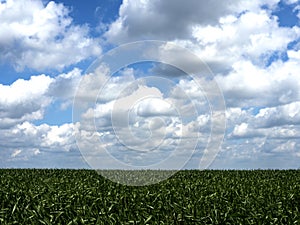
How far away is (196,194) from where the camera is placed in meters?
18.7

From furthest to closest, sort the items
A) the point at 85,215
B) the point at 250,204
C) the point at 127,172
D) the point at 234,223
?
the point at 127,172, the point at 250,204, the point at 85,215, the point at 234,223

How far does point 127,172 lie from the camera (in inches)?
1235

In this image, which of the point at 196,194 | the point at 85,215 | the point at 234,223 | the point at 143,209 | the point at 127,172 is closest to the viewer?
the point at 234,223

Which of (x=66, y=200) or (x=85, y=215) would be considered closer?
(x=85, y=215)

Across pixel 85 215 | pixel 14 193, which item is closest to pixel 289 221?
pixel 85 215

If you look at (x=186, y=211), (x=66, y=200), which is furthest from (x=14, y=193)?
(x=186, y=211)

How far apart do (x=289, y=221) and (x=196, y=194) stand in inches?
252

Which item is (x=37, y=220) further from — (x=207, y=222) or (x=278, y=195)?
(x=278, y=195)

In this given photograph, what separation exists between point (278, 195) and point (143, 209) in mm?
7411

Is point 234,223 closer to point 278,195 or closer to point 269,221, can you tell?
point 269,221

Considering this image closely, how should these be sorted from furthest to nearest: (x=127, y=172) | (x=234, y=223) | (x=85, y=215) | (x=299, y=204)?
(x=127, y=172), (x=299, y=204), (x=85, y=215), (x=234, y=223)

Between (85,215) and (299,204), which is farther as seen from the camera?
(299,204)

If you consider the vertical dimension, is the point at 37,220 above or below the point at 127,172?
below

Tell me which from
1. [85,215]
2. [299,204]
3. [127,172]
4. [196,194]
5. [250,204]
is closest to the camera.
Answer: [85,215]
